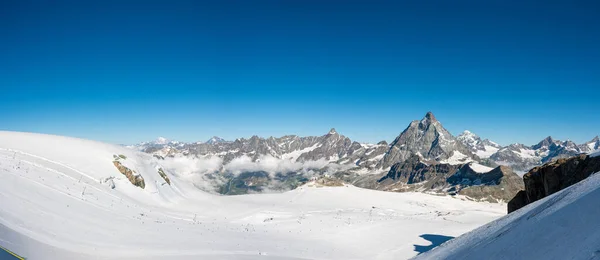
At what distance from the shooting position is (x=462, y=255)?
28.0ft

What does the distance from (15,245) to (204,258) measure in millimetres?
6827

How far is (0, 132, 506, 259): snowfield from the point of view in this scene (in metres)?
14.1

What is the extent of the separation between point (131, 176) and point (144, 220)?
1019 cm

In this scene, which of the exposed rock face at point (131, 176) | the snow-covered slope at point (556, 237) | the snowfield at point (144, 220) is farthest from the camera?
the exposed rock face at point (131, 176)

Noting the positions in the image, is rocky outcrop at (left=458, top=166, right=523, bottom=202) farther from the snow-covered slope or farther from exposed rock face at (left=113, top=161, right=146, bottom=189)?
the snow-covered slope

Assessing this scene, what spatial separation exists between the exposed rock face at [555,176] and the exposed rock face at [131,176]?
32.0 meters

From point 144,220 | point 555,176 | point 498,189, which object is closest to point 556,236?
point 555,176

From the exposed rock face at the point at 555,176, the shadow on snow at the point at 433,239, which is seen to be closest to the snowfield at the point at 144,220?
the shadow on snow at the point at 433,239

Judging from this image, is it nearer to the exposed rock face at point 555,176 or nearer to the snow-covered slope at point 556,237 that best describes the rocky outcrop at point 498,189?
the exposed rock face at point 555,176

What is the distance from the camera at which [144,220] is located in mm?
20656

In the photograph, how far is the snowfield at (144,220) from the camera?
14070 millimetres

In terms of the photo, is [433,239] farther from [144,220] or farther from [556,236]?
[144,220]

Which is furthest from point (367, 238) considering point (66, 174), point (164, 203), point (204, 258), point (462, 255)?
point (66, 174)

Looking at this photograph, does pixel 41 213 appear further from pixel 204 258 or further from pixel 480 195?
pixel 480 195
